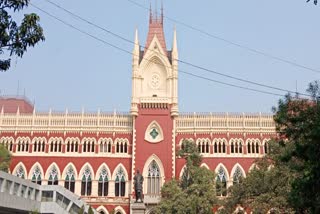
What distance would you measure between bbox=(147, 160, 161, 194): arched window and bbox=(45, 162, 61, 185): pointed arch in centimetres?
898

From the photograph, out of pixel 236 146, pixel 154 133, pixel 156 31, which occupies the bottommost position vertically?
pixel 236 146

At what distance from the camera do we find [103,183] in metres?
49.5

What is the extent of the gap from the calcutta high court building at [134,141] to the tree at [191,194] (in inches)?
291

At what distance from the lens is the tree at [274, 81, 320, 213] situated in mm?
15336

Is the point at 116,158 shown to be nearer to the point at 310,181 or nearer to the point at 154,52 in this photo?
the point at 154,52

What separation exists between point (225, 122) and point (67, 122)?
16.1 m

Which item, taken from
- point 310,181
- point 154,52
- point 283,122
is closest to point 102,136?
point 154,52

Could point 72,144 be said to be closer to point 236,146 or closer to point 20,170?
point 20,170

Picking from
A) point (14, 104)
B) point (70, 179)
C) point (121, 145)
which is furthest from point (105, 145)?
point (14, 104)

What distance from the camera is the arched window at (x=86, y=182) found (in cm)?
4941

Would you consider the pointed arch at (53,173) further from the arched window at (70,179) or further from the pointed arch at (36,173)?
the arched window at (70,179)

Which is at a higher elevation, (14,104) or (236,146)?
(14,104)

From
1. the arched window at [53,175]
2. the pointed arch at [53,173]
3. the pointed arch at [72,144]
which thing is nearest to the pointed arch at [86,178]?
the pointed arch at [72,144]

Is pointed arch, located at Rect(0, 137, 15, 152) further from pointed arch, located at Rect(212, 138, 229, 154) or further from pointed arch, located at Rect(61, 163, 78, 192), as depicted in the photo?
pointed arch, located at Rect(212, 138, 229, 154)
